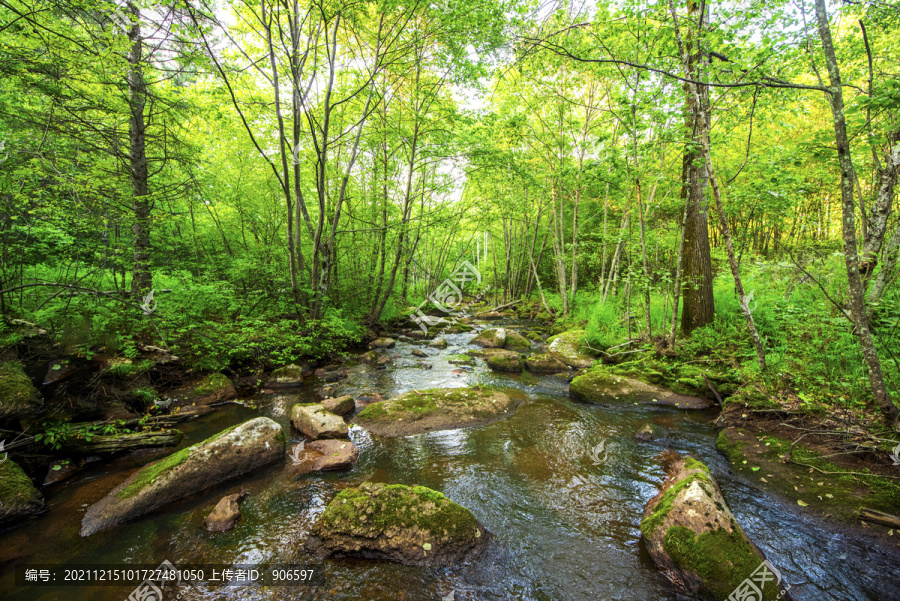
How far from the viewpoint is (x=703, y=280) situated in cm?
716

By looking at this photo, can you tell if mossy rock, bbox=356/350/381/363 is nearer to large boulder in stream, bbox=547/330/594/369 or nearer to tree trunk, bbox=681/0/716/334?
large boulder in stream, bbox=547/330/594/369

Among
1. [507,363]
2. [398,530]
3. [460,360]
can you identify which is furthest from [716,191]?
[460,360]

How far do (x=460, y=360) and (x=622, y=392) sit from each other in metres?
4.79

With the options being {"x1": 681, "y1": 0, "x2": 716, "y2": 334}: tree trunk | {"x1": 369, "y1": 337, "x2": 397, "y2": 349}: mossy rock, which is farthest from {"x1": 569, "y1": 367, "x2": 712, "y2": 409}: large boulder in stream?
{"x1": 369, "y1": 337, "x2": 397, "y2": 349}: mossy rock

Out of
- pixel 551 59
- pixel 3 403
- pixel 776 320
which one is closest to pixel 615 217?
pixel 551 59

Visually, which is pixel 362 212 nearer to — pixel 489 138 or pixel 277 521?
pixel 489 138

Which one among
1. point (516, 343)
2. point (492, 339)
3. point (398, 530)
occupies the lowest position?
point (398, 530)

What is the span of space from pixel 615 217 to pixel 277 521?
746 inches

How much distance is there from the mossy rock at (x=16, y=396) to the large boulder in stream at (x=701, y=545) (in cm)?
677

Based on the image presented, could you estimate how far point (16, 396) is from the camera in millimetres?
3646

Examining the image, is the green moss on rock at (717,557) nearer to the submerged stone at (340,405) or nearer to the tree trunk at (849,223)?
the tree trunk at (849,223)

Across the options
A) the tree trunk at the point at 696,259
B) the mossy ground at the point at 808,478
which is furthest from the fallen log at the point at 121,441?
the tree trunk at the point at 696,259

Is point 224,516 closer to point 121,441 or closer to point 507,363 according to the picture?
point 121,441

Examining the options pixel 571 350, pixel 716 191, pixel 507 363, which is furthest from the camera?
Result: pixel 571 350
